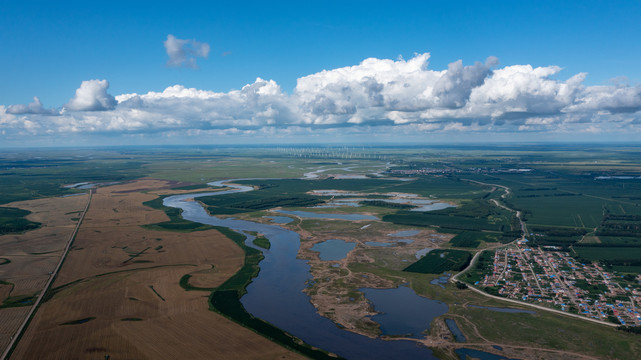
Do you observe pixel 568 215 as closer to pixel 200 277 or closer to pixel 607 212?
pixel 607 212

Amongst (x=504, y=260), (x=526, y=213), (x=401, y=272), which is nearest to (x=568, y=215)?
(x=526, y=213)

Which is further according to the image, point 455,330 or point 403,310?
point 403,310

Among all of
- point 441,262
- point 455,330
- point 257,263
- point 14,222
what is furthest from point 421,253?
point 14,222

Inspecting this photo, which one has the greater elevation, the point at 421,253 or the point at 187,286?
the point at 421,253

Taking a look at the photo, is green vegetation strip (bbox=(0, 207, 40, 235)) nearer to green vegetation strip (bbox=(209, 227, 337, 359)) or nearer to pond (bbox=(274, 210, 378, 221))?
green vegetation strip (bbox=(209, 227, 337, 359))

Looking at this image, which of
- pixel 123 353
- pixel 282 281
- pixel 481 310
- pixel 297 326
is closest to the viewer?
pixel 123 353

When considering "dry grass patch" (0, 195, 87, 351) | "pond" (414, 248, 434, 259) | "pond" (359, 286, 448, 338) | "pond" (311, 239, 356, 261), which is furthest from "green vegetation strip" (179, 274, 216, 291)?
"pond" (414, 248, 434, 259)

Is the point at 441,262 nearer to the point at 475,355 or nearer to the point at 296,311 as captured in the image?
the point at 475,355
